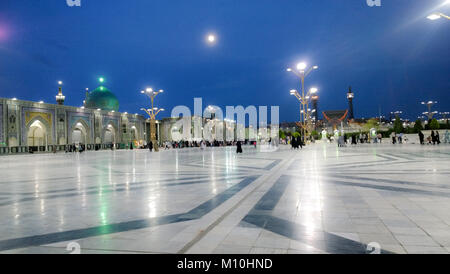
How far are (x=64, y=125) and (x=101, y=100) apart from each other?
12910 mm

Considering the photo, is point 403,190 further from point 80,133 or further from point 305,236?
point 80,133

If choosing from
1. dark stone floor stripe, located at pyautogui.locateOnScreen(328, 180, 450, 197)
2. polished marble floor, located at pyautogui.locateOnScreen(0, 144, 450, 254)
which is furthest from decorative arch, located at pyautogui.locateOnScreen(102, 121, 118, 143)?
dark stone floor stripe, located at pyautogui.locateOnScreen(328, 180, 450, 197)

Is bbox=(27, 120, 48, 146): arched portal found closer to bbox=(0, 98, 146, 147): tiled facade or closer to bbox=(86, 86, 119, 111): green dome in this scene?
bbox=(0, 98, 146, 147): tiled facade

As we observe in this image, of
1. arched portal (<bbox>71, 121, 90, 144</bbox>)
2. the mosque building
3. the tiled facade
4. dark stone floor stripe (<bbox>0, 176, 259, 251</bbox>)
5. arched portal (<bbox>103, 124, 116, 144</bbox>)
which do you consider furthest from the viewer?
arched portal (<bbox>103, 124, 116, 144</bbox>)

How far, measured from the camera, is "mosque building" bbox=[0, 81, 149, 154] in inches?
1404

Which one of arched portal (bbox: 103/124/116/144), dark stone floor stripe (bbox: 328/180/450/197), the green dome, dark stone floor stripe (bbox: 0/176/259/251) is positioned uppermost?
the green dome

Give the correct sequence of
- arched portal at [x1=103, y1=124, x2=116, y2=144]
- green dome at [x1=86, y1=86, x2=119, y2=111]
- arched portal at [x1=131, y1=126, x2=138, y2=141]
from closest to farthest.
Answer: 1. green dome at [x1=86, y1=86, x2=119, y2=111]
2. arched portal at [x1=103, y1=124, x2=116, y2=144]
3. arched portal at [x1=131, y1=126, x2=138, y2=141]

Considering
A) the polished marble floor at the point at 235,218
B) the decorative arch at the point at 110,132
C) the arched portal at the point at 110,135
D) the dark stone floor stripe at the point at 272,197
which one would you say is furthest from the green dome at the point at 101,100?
the dark stone floor stripe at the point at 272,197

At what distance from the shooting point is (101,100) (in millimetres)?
55969

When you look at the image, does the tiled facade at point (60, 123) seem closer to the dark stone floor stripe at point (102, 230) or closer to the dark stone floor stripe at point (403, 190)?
the dark stone floor stripe at point (102, 230)
